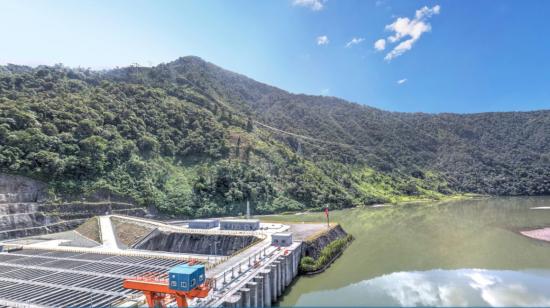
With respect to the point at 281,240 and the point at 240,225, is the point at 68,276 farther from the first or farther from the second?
the point at 240,225

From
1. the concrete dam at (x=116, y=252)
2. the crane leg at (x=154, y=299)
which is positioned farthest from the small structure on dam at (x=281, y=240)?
the crane leg at (x=154, y=299)

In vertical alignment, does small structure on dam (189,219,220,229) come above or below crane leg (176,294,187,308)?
above

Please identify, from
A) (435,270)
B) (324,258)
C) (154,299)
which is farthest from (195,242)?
(435,270)

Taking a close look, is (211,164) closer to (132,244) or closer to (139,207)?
(139,207)

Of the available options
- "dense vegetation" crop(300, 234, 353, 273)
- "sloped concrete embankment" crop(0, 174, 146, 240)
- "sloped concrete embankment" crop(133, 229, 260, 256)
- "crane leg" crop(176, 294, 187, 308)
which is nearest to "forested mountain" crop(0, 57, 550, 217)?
"sloped concrete embankment" crop(0, 174, 146, 240)

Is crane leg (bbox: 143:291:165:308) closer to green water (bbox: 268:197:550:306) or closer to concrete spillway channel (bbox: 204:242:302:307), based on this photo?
concrete spillway channel (bbox: 204:242:302:307)

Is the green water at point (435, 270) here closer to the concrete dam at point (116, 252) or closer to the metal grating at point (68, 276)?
the concrete dam at point (116, 252)

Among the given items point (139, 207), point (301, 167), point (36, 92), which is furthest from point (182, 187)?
point (36, 92)
